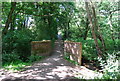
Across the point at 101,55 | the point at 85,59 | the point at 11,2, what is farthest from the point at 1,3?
the point at 101,55

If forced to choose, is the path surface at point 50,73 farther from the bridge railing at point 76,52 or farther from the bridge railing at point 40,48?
the bridge railing at point 40,48

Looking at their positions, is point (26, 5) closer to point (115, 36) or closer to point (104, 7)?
point (104, 7)

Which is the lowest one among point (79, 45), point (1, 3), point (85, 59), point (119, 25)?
point (85, 59)

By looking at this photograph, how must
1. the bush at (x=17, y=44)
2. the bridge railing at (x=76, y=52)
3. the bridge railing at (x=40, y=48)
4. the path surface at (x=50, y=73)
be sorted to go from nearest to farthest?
1. the path surface at (x=50, y=73)
2. the bridge railing at (x=76, y=52)
3. the bridge railing at (x=40, y=48)
4. the bush at (x=17, y=44)

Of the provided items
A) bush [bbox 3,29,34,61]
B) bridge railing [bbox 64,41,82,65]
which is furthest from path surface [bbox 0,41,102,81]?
bush [bbox 3,29,34,61]

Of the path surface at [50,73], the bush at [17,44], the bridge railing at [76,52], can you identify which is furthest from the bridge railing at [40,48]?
the path surface at [50,73]

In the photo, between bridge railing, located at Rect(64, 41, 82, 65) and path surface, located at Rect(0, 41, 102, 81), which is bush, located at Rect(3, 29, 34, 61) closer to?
path surface, located at Rect(0, 41, 102, 81)

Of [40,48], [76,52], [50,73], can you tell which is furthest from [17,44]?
[50,73]

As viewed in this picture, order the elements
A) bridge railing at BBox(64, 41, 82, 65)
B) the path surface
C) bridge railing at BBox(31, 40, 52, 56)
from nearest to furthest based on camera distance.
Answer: the path surface, bridge railing at BBox(64, 41, 82, 65), bridge railing at BBox(31, 40, 52, 56)

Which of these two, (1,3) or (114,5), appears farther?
(1,3)

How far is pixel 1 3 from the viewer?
290 inches

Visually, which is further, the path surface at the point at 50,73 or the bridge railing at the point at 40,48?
the bridge railing at the point at 40,48

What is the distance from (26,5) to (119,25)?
732 centimetres

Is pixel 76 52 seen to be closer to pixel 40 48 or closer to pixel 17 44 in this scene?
pixel 40 48
